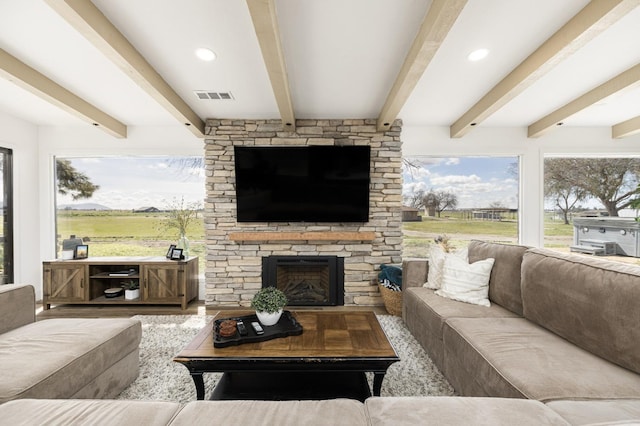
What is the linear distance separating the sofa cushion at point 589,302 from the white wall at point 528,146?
7.79 ft

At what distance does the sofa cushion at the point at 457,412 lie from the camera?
3.16ft

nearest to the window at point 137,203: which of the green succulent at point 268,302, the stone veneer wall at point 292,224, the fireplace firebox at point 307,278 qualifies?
the stone veneer wall at point 292,224

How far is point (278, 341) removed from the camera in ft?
6.01

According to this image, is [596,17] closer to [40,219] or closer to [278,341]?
[278,341]

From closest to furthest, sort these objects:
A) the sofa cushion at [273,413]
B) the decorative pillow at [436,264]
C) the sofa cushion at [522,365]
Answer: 1. the sofa cushion at [273,413]
2. the sofa cushion at [522,365]
3. the decorative pillow at [436,264]

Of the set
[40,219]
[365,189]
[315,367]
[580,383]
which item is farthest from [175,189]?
[580,383]

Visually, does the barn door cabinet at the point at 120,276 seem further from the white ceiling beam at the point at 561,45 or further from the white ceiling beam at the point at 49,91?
the white ceiling beam at the point at 561,45

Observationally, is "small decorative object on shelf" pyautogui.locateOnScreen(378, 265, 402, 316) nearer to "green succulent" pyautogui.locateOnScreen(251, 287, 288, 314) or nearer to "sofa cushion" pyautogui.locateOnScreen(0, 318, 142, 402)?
"green succulent" pyautogui.locateOnScreen(251, 287, 288, 314)

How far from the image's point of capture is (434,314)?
2.27 metres

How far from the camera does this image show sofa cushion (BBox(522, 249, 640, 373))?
1438 millimetres

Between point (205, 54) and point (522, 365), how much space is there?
2.81 m

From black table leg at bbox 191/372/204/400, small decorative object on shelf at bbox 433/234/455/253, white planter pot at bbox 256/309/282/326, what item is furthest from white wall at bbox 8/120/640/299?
black table leg at bbox 191/372/204/400

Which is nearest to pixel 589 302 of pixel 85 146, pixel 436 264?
pixel 436 264

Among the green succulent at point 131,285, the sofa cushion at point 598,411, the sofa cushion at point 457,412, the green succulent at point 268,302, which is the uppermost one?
the green succulent at point 268,302
